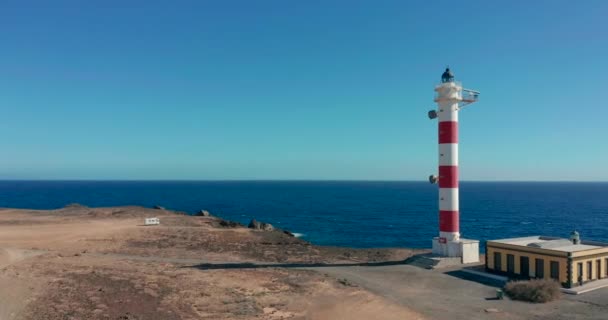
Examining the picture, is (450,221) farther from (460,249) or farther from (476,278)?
(476,278)

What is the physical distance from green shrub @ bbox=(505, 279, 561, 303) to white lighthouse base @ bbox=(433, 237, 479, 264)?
26.1 feet

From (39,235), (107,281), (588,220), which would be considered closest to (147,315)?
(107,281)

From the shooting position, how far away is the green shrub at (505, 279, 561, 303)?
2398 centimetres

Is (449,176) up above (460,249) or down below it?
above

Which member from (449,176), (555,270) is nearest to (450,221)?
(449,176)

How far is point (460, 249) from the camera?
33500mm

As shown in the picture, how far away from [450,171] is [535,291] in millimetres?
11186

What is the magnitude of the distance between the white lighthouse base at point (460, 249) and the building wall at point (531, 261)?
2.46 metres

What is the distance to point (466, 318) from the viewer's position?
2153 cm

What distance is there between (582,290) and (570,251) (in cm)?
221

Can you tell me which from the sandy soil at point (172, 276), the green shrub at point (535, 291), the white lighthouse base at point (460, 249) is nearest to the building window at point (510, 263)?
the green shrub at point (535, 291)

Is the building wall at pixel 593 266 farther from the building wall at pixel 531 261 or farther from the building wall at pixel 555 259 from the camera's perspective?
the building wall at pixel 531 261

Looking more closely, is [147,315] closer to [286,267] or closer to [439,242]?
[286,267]

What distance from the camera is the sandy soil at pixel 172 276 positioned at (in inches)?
892
